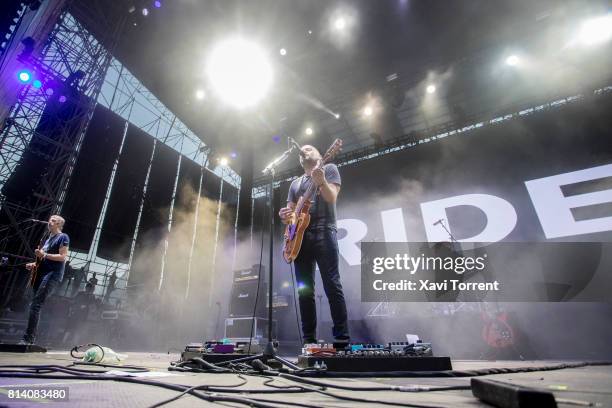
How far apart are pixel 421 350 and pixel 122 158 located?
798 cm

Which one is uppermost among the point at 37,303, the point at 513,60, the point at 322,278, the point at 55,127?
the point at 513,60

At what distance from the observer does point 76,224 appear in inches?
249

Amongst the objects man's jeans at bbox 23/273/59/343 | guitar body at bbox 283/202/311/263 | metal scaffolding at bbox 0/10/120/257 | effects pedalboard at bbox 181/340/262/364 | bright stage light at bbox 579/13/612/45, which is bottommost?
effects pedalboard at bbox 181/340/262/364

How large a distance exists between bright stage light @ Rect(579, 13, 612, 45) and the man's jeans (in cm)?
928

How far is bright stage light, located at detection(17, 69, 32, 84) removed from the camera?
5.33 metres

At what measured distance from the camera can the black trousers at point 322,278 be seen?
2111 millimetres

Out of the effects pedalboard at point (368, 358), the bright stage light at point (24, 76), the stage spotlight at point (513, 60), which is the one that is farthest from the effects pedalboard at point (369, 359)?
the stage spotlight at point (513, 60)

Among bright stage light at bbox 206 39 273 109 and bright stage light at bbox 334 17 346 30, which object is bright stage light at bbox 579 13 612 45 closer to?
bright stage light at bbox 334 17 346 30

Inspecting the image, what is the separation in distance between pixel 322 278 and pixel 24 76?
21.7 ft

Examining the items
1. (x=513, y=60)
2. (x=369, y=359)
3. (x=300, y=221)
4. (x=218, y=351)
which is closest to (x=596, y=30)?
(x=513, y=60)

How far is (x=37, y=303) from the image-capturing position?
3330mm

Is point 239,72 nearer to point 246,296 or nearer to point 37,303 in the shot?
point 246,296

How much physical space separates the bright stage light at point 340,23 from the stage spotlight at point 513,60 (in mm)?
3634

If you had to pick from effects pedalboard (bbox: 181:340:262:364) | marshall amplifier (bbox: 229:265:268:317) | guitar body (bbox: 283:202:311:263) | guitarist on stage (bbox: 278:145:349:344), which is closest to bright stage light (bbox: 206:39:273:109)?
marshall amplifier (bbox: 229:265:268:317)
